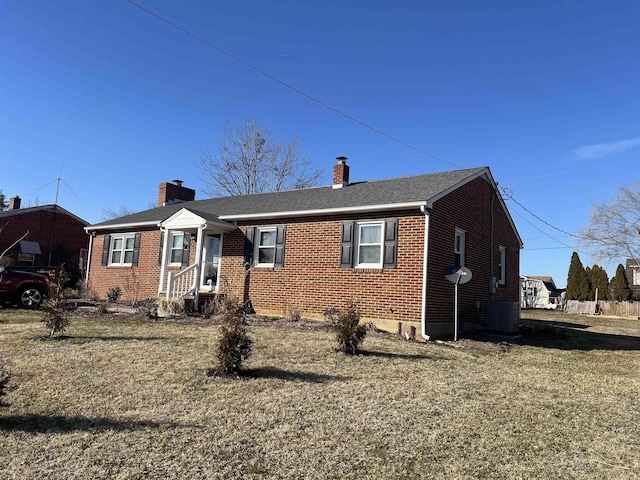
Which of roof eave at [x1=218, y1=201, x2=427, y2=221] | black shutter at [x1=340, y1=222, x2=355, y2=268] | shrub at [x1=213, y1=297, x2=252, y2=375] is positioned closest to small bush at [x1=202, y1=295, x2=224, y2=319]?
roof eave at [x1=218, y1=201, x2=427, y2=221]

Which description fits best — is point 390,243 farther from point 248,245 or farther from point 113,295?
point 113,295

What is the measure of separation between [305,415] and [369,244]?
783 cm

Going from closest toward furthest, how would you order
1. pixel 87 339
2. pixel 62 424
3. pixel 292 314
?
pixel 62 424, pixel 87 339, pixel 292 314

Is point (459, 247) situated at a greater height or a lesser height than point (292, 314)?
greater

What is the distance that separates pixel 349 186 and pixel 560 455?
12648 millimetres

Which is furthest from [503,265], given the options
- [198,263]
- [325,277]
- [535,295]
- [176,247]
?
[535,295]

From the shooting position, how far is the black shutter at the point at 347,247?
12.5m

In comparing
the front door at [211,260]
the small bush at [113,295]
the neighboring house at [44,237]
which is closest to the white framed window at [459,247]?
the front door at [211,260]

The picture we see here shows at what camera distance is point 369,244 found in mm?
12430

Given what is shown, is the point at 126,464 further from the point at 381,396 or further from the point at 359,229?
the point at 359,229

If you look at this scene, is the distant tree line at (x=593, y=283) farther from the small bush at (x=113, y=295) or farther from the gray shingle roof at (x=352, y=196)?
the small bush at (x=113, y=295)

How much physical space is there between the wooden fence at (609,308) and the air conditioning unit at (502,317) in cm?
2053

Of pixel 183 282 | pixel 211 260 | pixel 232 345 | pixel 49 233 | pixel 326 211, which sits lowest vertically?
pixel 232 345

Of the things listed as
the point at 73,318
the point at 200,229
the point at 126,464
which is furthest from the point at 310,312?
the point at 126,464
